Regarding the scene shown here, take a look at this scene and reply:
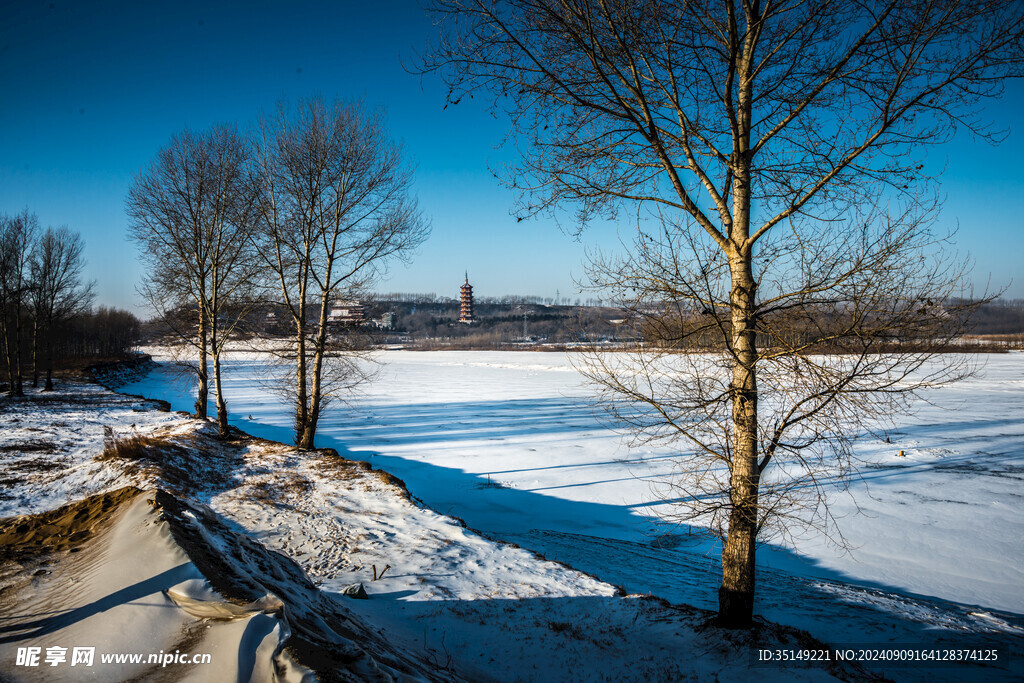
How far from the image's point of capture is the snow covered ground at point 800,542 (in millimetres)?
7469

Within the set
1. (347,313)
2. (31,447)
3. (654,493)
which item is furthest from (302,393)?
(654,493)

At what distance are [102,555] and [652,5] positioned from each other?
22.1 ft

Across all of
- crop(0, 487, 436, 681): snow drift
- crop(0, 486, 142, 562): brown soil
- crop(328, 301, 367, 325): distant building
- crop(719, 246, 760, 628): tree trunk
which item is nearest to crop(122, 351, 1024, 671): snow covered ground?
crop(719, 246, 760, 628): tree trunk

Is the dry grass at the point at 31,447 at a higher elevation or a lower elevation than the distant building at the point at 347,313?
lower

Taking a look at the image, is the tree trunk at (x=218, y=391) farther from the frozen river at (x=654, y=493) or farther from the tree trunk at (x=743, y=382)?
the tree trunk at (x=743, y=382)

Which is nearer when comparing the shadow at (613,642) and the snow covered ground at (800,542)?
the shadow at (613,642)

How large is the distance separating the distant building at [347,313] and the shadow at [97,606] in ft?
32.2

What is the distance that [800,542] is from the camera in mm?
10297

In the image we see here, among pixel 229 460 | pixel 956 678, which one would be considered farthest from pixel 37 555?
pixel 956 678

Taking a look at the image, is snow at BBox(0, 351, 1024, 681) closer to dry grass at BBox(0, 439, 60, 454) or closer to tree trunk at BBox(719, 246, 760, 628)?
dry grass at BBox(0, 439, 60, 454)

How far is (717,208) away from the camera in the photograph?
495cm

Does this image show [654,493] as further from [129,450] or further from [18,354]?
[18,354]

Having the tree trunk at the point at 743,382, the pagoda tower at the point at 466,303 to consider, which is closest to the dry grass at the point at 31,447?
the tree trunk at the point at 743,382

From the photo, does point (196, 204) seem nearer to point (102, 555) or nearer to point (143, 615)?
point (102, 555)
